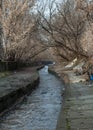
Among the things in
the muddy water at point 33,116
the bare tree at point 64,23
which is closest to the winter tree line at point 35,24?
the bare tree at point 64,23

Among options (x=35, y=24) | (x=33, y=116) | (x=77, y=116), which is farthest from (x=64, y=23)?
(x=77, y=116)

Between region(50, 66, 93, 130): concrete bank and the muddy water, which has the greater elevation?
region(50, 66, 93, 130): concrete bank

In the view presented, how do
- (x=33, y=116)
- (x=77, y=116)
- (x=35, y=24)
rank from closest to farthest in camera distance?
(x=77, y=116) < (x=33, y=116) < (x=35, y=24)

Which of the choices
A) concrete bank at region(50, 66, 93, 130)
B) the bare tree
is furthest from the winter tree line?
concrete bank at region(50, 66, 93, 130)

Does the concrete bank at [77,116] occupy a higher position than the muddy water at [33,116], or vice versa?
the concrete bank at [77,116]

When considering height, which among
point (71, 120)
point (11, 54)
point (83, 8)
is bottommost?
point (11, 54)

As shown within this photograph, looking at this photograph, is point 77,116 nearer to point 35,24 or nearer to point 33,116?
point 33,116

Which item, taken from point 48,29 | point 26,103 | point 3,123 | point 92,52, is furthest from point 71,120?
point 48,29

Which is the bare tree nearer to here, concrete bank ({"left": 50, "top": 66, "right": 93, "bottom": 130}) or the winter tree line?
the winter tree line

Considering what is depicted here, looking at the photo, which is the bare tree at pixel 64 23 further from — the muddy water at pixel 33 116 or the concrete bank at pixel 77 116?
the concrete bank at pixel 77 116

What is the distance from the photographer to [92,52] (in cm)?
2636

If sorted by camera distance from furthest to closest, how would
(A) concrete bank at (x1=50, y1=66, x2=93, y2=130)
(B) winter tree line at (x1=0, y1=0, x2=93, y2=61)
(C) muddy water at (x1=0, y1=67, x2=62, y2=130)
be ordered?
(B) winter tree line at (x1=0, y1=0, x2=93, y2=61) → (C) muddy water at (x1=0, y1=67, x2=62, y2=130) → (A) concrete bank at (x1=50, y1=66, x2=93, y2=130)

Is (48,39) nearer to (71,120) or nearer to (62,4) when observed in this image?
(62,4)

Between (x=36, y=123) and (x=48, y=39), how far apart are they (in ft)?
85.4
